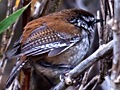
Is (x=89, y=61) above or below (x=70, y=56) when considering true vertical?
above

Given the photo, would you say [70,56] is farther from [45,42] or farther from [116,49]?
[116,49]

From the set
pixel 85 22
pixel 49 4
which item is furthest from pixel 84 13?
pixel 49 4

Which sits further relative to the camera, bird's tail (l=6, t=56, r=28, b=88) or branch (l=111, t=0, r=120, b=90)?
bird's tail (l=6, t=56, r=28, b=88)

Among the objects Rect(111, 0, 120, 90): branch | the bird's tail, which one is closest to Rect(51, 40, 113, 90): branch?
Rect(111, 0, 120, 90): branch

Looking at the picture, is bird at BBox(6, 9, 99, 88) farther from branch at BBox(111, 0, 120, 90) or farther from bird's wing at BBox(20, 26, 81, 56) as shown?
branch at BBox(111, 0, 120, 90)

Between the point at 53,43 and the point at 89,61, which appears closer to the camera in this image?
the point at 89,61

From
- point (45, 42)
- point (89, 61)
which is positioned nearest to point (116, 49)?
point (89, 61)

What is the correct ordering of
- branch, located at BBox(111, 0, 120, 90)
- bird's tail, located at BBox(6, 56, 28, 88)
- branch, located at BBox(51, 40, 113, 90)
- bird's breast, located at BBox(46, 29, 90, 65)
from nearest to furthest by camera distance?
branch, located at BBox(111, 0, 120, 90) → branch, located at BBox(51, 40, 113, 90) → bird's tail, located at BBox(6, 56, 28, 88) → bird's breast, located at BBox(46, 29, 90, 65)

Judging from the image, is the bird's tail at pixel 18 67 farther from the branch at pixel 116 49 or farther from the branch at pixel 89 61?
the branch at pixel 116 49
